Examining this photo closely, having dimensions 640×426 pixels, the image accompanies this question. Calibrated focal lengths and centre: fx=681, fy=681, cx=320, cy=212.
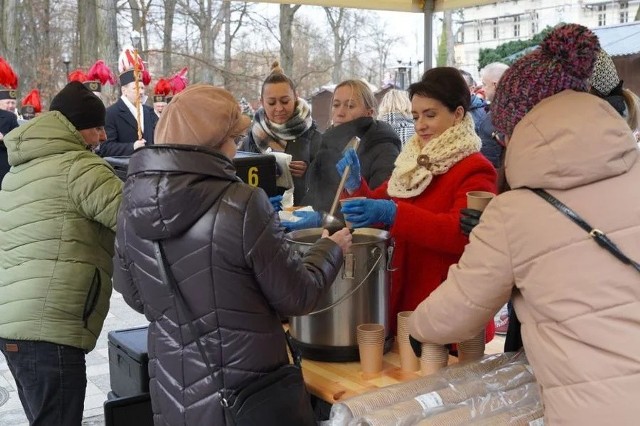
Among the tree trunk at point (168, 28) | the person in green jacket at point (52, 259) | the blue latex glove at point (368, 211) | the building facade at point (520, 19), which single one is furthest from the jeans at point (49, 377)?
the building facade at point (520, 19)

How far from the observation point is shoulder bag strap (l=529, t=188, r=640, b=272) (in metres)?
1.24

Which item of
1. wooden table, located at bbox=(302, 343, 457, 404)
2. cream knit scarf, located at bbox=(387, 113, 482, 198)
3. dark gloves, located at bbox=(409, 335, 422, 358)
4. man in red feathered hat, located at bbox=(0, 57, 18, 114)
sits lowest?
wooden table, located at bbox=(302, 343, 457, 404)

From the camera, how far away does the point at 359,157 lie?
293 centimetres

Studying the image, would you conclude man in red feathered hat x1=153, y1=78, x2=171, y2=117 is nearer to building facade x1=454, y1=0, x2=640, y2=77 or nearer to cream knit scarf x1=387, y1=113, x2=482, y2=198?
cream knit scarf x1=387, y1=113, x2=482, y2=198

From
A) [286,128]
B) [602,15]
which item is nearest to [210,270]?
[286,128]

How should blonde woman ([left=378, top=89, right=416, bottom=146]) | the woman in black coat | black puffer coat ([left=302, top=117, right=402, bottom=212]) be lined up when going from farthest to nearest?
blonde woman ([left=378, top=89, right=416, bottom=146]) → the woman in black coat → black puffer coat ([left=302, top=117, right=402, bottom=212])

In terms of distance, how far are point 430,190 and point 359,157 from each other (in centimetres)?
81

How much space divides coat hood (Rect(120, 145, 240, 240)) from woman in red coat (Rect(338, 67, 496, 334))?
0.59 metres

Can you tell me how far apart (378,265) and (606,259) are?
661 millimetres

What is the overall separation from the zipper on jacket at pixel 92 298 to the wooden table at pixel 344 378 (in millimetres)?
901

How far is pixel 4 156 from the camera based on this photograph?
5.87 metres

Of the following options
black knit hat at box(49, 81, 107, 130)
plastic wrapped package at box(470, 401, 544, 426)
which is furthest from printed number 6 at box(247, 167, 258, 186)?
plastic wrapped package at box(470, 401, 544, 426)

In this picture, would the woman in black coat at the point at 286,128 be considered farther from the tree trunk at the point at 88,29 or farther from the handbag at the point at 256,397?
the tree trunk at the point at 88,29

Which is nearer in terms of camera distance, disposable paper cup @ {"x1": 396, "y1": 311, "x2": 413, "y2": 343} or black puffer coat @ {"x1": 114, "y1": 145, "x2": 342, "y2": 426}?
black puffer coat @ {"x1": 114, "y1": 145, "x2": 342, "y2": 426}
